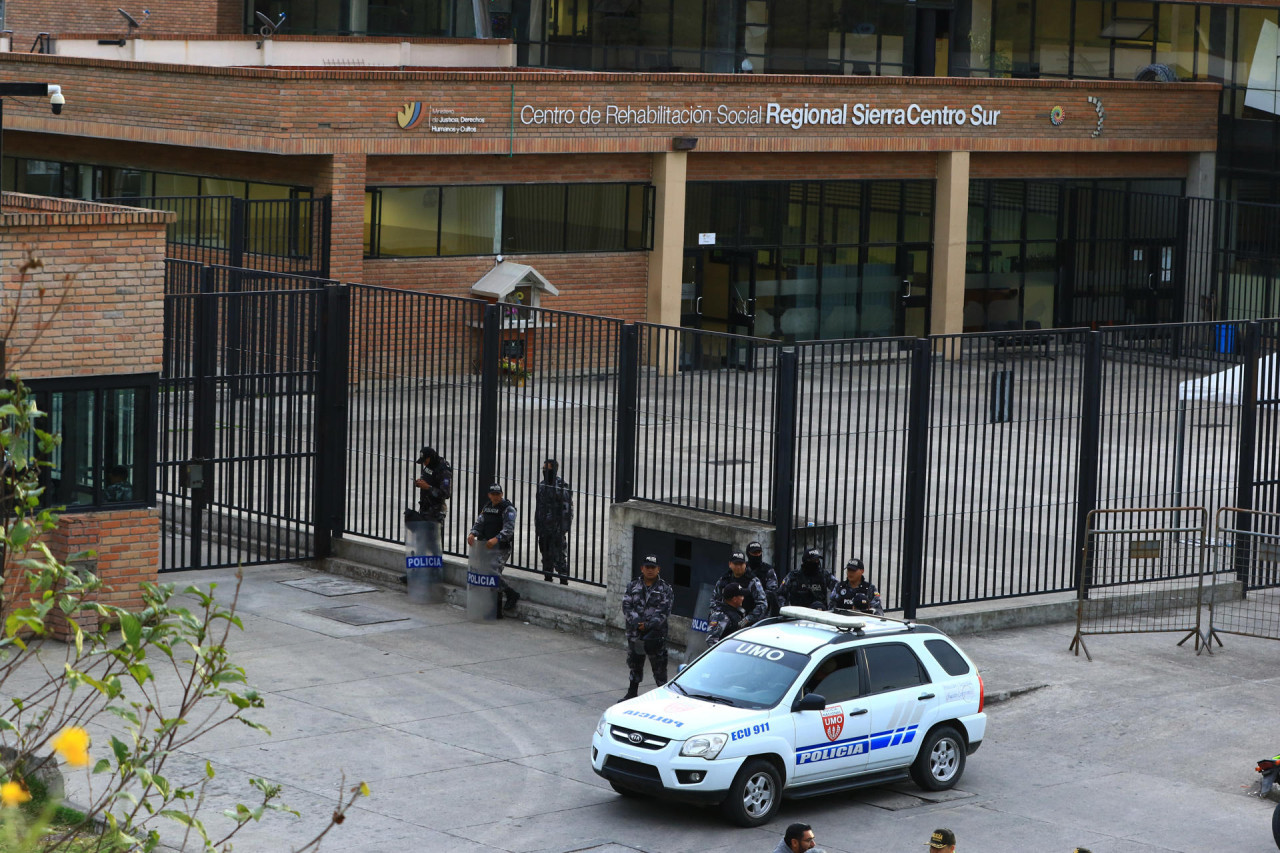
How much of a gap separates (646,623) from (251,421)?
6.64m

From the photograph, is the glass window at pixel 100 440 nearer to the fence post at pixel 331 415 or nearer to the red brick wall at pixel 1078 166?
the fence post at pixel 331 415

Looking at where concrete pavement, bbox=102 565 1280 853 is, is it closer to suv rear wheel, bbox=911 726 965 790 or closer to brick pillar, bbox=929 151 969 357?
suv rear wheel, bbox=911 726 965 790

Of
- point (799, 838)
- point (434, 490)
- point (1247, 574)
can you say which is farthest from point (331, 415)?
point (799, 838)

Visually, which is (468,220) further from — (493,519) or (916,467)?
(916,467)

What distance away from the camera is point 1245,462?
20.0 m

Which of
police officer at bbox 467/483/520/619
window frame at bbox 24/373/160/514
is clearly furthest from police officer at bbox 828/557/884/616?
window frame at bbox 24/373/160/514

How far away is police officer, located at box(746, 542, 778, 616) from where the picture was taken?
15.7 m

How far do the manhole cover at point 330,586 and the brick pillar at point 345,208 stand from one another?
11210 mm

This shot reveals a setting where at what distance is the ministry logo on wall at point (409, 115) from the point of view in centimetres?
3072

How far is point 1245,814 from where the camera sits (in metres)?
13.4

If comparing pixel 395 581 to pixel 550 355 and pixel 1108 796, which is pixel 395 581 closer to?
pixel 550 355

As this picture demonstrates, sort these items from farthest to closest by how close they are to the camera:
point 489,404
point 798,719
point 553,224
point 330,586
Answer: point 553,224, point 330,586, point 489,404, point 798,719

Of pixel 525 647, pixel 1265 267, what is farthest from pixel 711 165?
pixel 525 647

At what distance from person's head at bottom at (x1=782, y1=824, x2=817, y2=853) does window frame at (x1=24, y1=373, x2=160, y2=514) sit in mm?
8958
